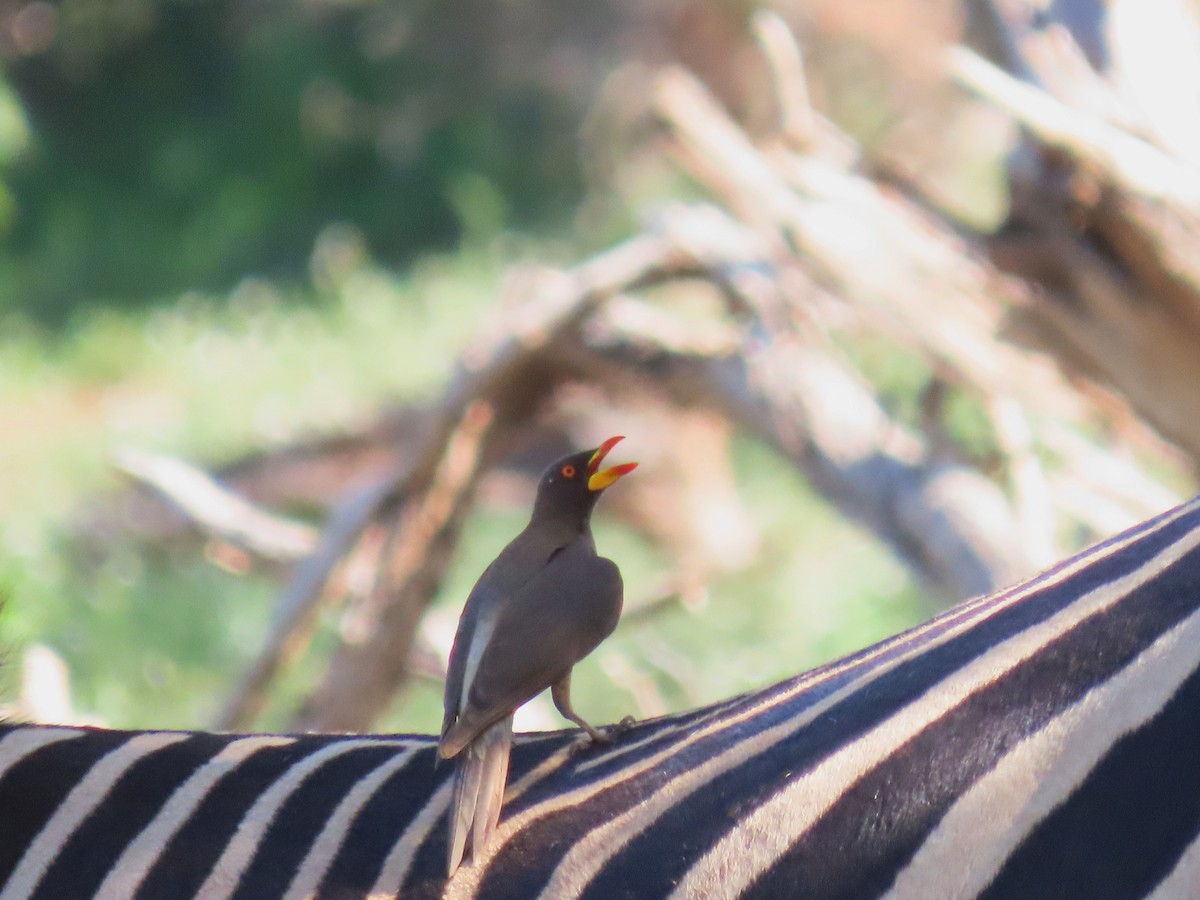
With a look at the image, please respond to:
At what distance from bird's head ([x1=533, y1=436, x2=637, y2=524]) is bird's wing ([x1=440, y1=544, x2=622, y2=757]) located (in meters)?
0.05

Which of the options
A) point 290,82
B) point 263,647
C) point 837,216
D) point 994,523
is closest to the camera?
point 994,523

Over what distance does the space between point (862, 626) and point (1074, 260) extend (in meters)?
1.73

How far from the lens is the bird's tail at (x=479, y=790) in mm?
594

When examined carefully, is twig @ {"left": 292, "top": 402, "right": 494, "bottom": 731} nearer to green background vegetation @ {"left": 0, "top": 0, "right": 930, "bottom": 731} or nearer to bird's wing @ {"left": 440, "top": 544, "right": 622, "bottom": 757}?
green background vegetation @ {"left": 0, "top": 0, "right": 930, "bottom": 731}

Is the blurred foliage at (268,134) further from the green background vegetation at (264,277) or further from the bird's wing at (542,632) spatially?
the bird's wing at (542,632)

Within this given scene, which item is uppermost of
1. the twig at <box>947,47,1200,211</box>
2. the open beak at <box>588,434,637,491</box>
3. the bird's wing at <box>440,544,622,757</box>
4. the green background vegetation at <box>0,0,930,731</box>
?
the green background vegetation at <box>0,0,930,731</box>

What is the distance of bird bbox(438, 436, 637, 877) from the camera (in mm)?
620

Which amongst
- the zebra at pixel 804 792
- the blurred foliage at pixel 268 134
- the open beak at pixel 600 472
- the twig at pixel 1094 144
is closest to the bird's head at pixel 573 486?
the open beak at pixel 600 472

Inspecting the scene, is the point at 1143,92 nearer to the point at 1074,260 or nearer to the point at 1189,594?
the point at 1074,260

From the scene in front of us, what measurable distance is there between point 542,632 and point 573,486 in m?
0.16

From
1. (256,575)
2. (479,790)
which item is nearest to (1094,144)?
(479,790)

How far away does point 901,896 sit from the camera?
51 cm

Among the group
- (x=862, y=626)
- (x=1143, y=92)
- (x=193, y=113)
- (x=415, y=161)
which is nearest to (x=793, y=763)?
(x=1143, y=92)

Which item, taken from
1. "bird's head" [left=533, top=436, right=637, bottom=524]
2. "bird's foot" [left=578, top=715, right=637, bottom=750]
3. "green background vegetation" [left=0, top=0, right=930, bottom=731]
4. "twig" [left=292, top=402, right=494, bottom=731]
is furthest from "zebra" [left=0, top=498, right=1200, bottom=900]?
"green background vegetation" [left=0, top=0, right=930, bottom=731]
